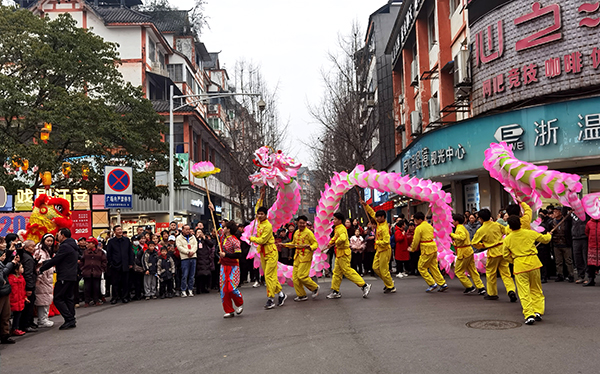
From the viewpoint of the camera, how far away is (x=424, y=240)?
12859mm

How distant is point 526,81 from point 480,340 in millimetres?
13060

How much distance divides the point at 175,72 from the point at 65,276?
32.3 metres

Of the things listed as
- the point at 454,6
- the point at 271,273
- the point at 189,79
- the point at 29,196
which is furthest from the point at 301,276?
the point at 189,79

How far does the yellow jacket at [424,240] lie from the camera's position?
12758 millimetres

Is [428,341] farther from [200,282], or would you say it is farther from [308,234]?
[200,282]

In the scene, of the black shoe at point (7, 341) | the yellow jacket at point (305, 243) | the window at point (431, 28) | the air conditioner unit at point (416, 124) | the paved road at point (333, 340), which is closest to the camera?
the paved road at point (333, 340)

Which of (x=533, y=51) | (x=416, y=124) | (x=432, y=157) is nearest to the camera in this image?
(x=533, y=51)

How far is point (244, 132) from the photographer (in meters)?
35.0

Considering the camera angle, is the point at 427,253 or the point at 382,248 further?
the point at 382,248

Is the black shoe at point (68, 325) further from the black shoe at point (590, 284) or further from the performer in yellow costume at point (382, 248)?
the black shoe at point (590, 284)

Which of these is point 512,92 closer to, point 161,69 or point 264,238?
point 264,238

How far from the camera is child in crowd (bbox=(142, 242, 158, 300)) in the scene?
1470cm

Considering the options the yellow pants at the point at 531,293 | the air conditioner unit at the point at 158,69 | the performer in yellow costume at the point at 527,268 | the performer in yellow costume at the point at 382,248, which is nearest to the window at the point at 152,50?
the air conditioner unit at the point at 158,69

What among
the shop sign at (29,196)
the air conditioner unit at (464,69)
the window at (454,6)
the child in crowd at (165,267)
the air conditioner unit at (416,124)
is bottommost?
the child in crowd at (165,267)
